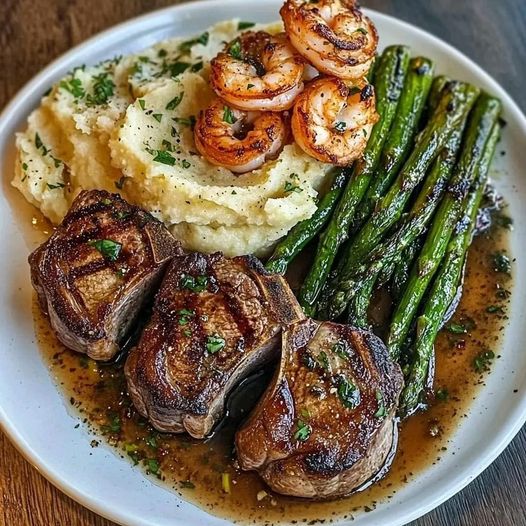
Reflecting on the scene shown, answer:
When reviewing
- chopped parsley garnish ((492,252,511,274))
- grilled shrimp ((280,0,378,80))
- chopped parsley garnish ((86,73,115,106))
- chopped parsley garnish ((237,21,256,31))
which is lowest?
chopped parsley garnish ((492,252,511,274))

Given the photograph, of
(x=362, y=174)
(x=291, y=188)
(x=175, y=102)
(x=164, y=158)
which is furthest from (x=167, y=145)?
(x=362, y=174)

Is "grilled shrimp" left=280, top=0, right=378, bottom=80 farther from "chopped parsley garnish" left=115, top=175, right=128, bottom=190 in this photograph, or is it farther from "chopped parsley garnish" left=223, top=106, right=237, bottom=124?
"chopped parsley garnish" left=115, top=175, right=128, bottom=190

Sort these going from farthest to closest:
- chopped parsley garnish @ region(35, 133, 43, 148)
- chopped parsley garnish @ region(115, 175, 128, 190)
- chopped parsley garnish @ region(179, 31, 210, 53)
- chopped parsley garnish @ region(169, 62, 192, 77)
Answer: chopped parsley garnish @ region(179, 31, 210, 53)
chopped parsley garnish @ region(169, 62, 192, 77)
chopped parsley garnish @ region(35, 133, 43, 148)
chopped parsley garnish @ region(115, 175, 128, 190)

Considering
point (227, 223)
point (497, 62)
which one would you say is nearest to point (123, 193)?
point (227, 223)

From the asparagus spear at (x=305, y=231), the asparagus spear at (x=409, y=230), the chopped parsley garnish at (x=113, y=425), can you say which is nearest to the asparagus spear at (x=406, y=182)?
the asparagus spear at (x=409, y=230)

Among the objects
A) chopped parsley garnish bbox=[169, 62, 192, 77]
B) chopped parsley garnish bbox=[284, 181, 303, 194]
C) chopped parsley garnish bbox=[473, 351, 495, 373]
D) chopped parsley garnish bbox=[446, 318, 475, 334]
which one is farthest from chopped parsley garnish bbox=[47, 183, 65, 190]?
chopped parsley garnish bbox=[473, 351, 495, 373]

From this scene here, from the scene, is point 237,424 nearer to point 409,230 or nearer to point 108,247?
point 108,247
